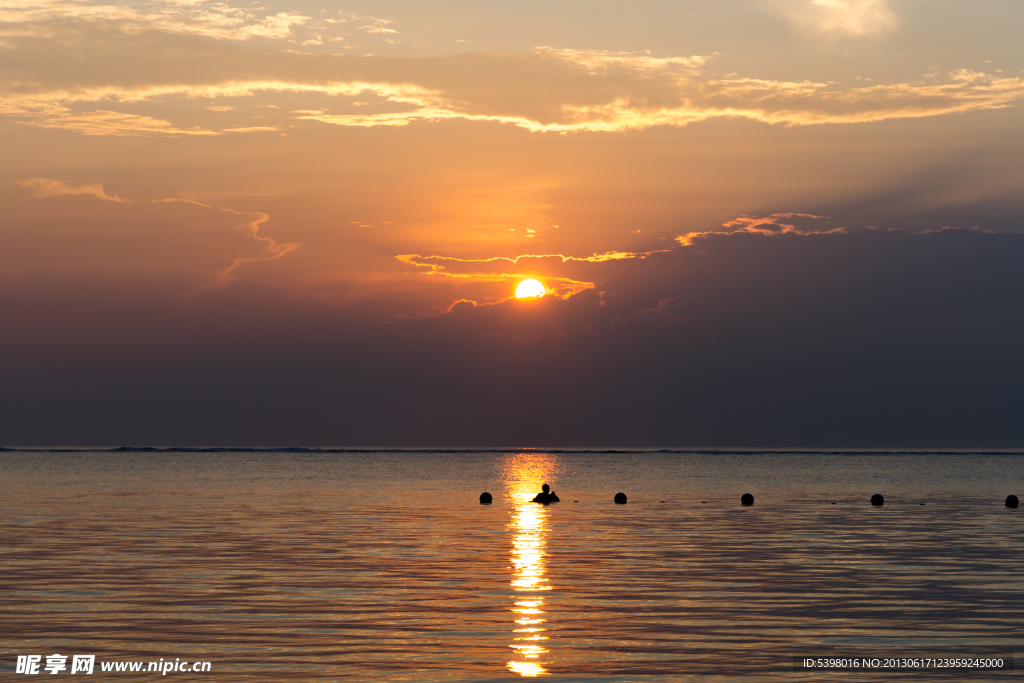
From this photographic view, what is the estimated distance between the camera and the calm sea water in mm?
21156

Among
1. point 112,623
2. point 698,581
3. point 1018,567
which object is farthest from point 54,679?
point 1018,567

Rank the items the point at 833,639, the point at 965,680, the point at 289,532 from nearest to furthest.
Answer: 1. the point at 965,680
2. the point at 833,639
3. the point at 289,532

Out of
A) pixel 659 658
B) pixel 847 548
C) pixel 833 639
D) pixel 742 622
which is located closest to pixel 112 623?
pixel 659 658

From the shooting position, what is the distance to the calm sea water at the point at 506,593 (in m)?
21.2

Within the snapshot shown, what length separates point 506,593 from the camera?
2988 centimetres

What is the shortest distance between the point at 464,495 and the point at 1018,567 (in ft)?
195

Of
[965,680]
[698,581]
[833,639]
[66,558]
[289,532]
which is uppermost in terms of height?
[289,532]

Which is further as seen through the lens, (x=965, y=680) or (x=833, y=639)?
(x=833, y=639)

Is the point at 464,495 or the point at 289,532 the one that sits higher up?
the point at 464,495

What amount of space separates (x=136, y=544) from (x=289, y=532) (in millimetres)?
8778

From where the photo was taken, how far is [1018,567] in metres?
36.6

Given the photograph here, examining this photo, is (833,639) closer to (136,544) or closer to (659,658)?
(659,658)

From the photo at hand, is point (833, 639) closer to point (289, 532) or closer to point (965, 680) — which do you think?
point (965, 680)

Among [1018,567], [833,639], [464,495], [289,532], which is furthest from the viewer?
[464,495]
